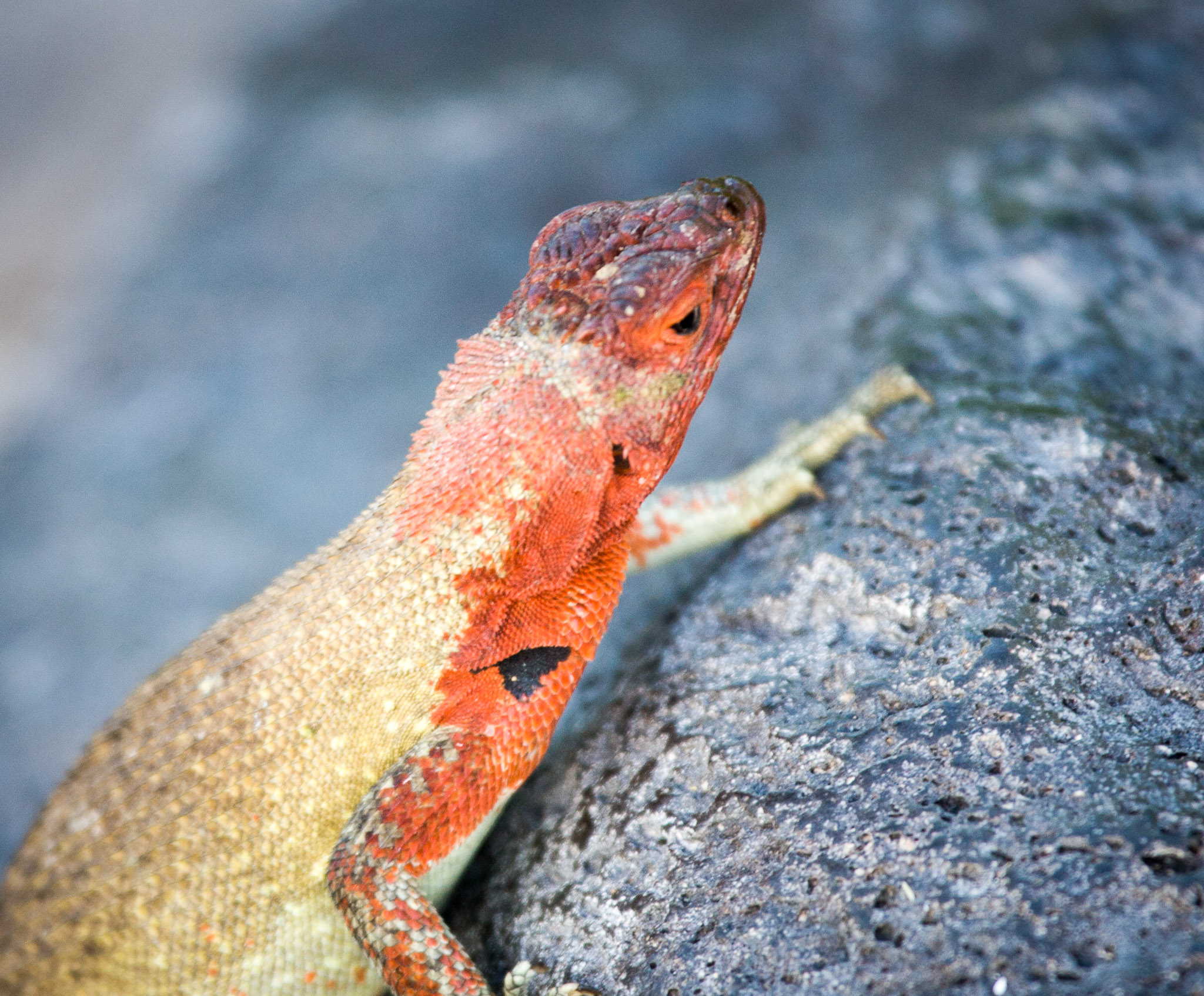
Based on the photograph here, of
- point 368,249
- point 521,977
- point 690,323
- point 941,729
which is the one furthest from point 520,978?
point 368,249

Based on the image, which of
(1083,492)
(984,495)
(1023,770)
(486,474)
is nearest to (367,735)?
(486,474)

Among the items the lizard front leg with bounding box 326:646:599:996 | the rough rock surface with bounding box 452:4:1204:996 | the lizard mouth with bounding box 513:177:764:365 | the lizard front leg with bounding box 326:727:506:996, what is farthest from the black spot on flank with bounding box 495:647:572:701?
the lizard mouth with bounding box 513:177:764:365

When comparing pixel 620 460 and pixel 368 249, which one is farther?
pixel 368 249

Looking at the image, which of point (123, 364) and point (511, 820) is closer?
point (511, 820)

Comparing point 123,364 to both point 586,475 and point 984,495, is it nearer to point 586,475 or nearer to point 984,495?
point 586,475

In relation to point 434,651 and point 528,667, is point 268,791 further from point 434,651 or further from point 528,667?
point 528,667

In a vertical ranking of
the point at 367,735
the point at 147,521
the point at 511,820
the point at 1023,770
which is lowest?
the point at 1023,770

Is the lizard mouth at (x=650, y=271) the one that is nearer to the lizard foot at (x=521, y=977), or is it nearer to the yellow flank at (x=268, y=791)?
the yellow flank at (x=268, y=791)
